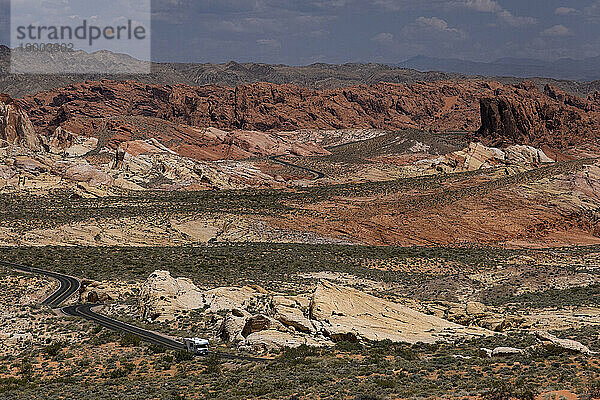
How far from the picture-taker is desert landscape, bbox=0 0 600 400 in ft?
80.0

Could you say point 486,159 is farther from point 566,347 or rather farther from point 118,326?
point 566,347

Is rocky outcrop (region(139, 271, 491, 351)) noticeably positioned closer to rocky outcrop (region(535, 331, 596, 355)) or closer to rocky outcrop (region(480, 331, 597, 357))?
rocky outcrop (region(480, 331, 597, 357))

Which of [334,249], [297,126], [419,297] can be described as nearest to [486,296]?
[419,297]

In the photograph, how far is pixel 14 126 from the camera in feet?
307

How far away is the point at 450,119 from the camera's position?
19700cm

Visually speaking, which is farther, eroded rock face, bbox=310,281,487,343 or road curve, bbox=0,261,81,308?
road curve, bbox=0,261,81,308

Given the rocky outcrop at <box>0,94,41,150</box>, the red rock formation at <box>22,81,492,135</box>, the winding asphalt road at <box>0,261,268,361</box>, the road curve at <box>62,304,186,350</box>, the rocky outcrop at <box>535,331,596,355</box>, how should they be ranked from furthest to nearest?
the red rock formation at <box>22,81,492,135</box>, the rocky outcrop at <box>0,94,41,150</box>, the road curve at <box>62,304,186,350</box>, the winding asphalt road at <box>0,261,268,361</box>, the rocky outcrop at <box>535,331,596,355</box>

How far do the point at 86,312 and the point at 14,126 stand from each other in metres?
64.8

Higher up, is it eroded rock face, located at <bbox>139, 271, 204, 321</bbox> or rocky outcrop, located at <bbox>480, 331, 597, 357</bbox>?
rocky outcrop, located at <bbox>480, 331, 597, 357</bbox>

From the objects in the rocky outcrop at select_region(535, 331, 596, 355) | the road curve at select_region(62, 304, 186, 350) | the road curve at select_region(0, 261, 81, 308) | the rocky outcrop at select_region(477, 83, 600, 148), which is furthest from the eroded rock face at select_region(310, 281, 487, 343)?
the rocky outcrop at select_region(477, 83, 600, 148)

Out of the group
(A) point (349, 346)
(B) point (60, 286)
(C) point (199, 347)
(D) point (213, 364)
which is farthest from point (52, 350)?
(A) point (349, 346)

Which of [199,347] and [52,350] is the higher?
[199,347]

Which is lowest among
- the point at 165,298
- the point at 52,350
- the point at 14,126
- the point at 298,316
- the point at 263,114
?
the point at 52,350

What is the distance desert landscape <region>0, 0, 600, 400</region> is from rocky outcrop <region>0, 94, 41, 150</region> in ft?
0.90
